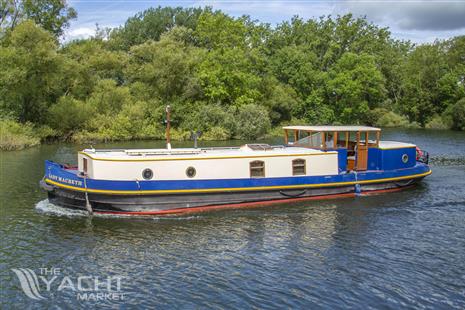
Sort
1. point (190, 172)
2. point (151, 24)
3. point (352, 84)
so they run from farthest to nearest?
point (151, 24) < point (352, 84) < point (190, 172)

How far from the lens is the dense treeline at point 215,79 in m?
51.8

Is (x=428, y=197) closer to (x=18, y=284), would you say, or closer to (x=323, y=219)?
(x=323, y=219)

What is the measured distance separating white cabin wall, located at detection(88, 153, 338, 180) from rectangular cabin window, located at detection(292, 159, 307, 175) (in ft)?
0.61

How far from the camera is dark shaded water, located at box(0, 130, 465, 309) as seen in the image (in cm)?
1421

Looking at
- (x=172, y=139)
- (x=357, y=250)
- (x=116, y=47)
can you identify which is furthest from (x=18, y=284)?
(x=116, y=47)

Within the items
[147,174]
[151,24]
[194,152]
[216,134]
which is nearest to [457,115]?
[216,134]

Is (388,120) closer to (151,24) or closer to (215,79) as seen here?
(215,79)

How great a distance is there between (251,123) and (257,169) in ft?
117

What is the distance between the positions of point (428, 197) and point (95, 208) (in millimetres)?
17434

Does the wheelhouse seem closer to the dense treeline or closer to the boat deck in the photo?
the boat deck

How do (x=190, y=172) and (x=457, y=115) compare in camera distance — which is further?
(x=457, y=115)

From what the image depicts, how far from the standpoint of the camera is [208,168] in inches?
908

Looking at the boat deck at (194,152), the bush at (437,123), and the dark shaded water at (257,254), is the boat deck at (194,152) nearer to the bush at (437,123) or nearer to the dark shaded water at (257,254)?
the dark shaded water at (257,254)

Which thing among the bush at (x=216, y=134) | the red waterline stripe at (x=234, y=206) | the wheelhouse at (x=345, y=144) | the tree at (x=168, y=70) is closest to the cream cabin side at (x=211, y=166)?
the wheelhouse at (x=345, y=144)
